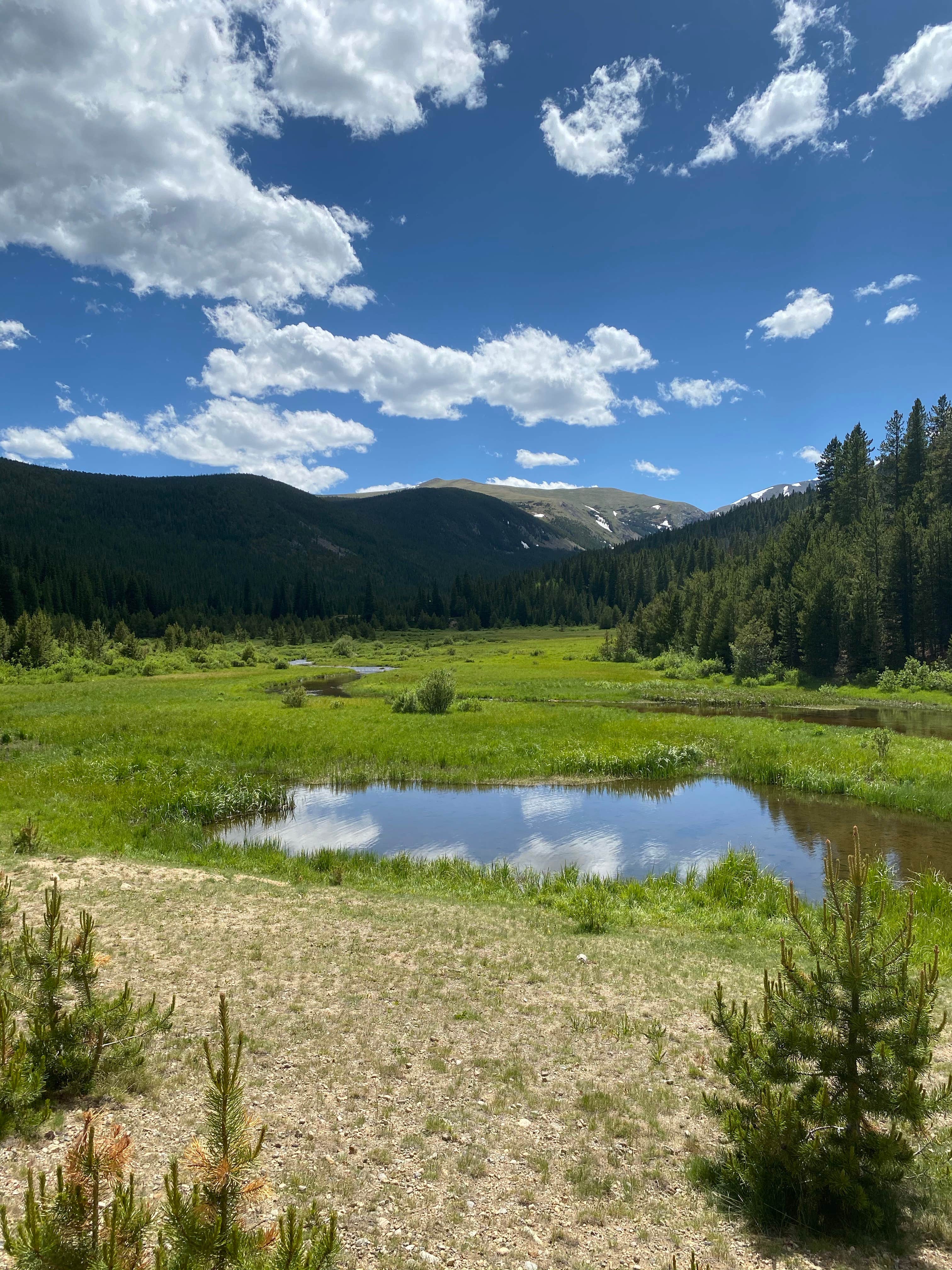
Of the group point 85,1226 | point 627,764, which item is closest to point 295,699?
point 627,764

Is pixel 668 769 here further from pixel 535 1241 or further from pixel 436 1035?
pixel 535 1241

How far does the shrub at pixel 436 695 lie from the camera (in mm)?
47000

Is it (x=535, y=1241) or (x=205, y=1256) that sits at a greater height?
(x=205, y=1256)

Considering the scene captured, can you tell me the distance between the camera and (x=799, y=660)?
81812mm

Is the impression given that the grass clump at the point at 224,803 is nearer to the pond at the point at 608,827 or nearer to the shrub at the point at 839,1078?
the pond at the point at 608,827

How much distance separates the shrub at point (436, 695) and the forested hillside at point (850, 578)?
52.3 metres

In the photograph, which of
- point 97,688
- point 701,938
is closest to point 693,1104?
point 701,938

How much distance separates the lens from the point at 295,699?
2024 inches

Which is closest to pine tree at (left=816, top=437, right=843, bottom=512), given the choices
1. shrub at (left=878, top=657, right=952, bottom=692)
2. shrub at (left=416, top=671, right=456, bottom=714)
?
shrub at (left=878, top=657, right=952, bottom=692)

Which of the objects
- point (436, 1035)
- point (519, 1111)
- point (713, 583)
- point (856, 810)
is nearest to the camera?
point (519, 1111)

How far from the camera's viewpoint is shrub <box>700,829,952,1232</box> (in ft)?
19.4

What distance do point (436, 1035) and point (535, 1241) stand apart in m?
3.83

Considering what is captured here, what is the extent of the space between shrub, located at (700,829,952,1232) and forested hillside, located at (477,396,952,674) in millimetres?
79862

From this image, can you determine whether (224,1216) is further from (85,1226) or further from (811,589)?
(811,589)
